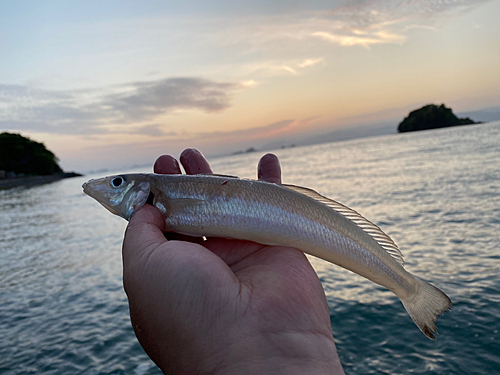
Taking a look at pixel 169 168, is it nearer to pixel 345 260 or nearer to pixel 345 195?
pixel 345 260

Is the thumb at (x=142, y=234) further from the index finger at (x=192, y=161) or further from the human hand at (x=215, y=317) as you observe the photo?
the index finger at (x=192, y=161)

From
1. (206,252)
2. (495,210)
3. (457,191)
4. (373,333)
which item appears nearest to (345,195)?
(457,191)

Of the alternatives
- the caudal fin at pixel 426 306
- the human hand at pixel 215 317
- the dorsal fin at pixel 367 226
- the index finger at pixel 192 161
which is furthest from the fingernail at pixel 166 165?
the caudal fin at pixel 426 306

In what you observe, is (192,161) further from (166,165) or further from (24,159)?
(24,159)

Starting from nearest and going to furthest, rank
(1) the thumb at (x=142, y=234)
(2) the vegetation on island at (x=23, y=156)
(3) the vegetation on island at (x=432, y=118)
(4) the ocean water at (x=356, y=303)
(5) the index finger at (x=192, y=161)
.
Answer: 1. (1) the thumb at (x=142, y=234)
2. (5) the index finger at (x=192, y=161)
3. (4) the ocean water at (x=356, y=303)
4. (2) the vegetation on island at (x=23, y=156)
5. (3) the vegetation on island at (x=432, y=118)

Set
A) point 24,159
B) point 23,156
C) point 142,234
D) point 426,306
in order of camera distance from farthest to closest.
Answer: point 24,159
point 23,156
point 426,306
point 142,234

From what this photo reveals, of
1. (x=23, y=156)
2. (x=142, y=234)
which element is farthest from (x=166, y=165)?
(x=23, y=156)

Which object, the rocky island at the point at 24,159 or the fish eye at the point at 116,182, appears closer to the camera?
the fish eye at the point at 116,182
